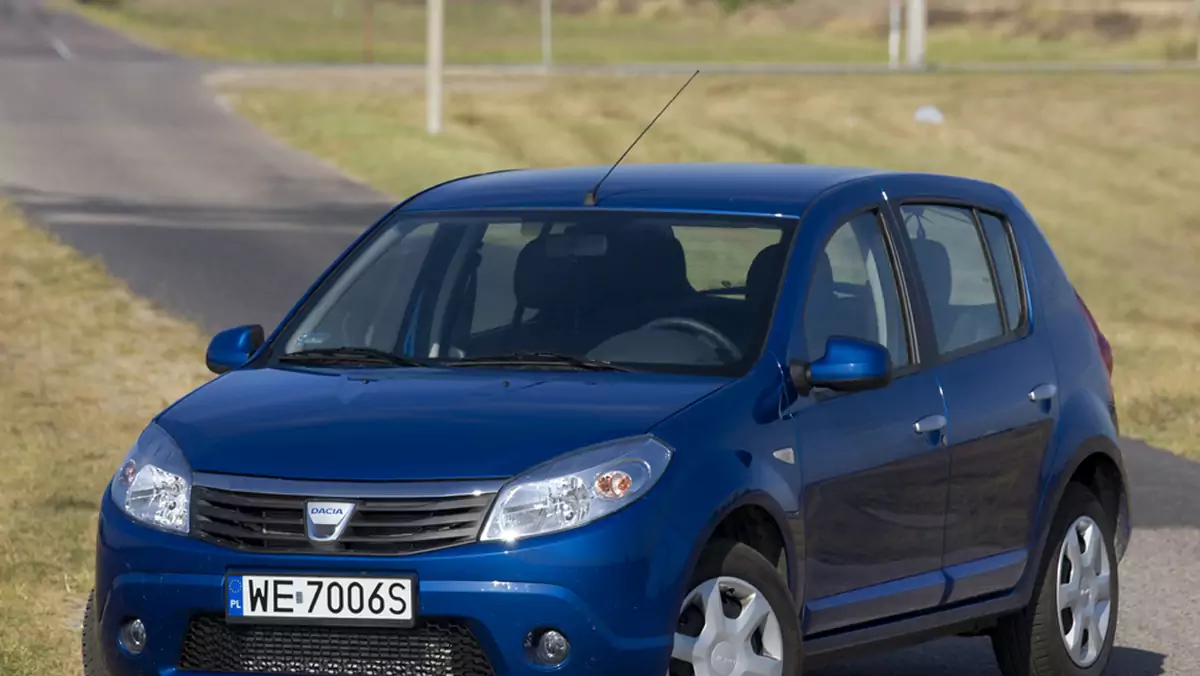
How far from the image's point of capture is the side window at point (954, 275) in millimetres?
7305

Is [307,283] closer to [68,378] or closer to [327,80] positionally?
[68,378]

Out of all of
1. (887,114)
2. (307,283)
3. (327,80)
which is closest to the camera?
(307,283)

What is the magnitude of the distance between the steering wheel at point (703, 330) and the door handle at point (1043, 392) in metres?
1.31

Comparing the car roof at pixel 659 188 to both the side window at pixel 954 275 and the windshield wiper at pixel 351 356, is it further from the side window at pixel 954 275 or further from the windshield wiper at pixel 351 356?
the windshield wiper at pixel 351 356

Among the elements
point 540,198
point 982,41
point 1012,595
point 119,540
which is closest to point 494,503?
point 119,540

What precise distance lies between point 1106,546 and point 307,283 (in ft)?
46.2

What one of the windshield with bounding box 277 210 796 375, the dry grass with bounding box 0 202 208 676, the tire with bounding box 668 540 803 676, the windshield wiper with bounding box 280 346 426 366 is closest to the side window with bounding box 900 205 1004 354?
the windshield with bounding box 277 210 796 375

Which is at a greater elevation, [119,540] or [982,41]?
[982,41]

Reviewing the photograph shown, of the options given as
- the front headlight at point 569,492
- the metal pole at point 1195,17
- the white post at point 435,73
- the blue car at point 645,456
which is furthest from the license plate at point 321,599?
the metal pole at point 1195,17

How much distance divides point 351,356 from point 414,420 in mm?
876

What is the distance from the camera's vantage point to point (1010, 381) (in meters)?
7.36

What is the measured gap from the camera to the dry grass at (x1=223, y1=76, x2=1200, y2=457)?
98.9 feet

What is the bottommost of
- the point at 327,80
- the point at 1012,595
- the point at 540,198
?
the point at 1012,595

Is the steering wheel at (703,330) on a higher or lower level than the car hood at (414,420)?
higher
